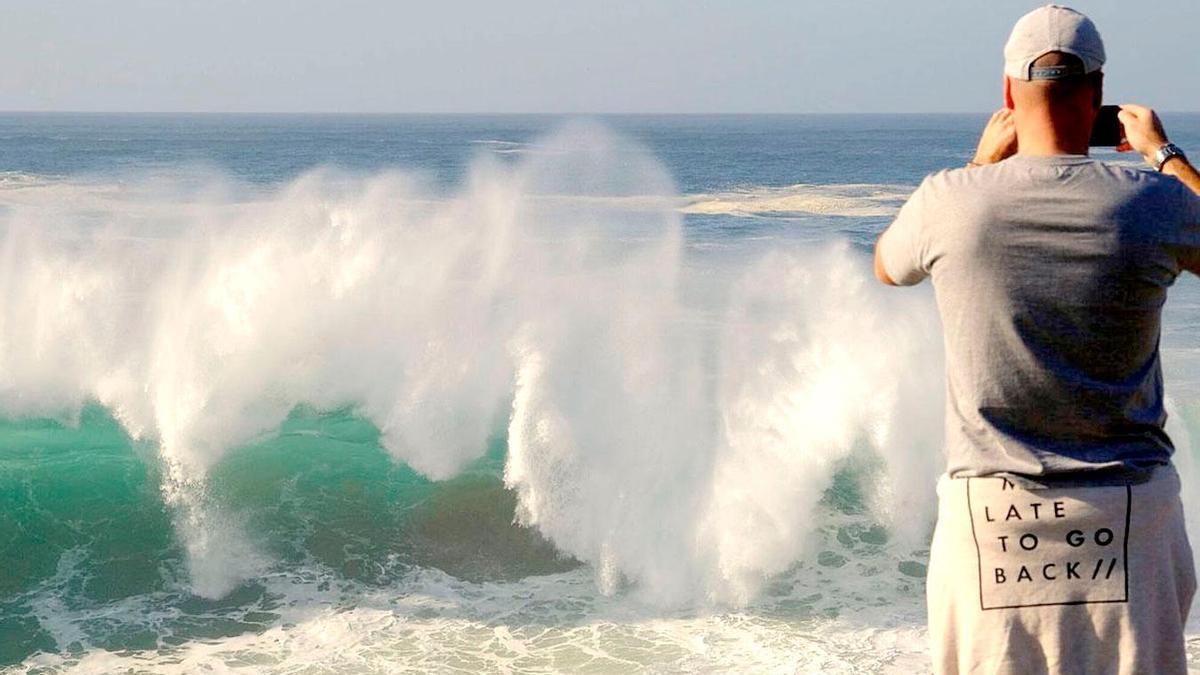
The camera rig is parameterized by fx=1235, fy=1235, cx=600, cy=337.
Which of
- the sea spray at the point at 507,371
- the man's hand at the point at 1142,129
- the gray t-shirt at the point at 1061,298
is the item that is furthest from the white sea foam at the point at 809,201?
the gray t-shirt at the point at 1061,298

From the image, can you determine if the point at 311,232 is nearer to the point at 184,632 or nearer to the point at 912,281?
the point at 184,632

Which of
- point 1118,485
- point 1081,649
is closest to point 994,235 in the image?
point 1118,485

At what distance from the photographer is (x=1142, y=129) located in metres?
2.10

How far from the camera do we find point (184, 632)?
7.89 metres

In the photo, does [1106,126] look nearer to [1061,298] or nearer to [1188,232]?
[1188,232]

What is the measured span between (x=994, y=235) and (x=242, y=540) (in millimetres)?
8255

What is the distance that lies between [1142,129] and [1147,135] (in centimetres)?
2

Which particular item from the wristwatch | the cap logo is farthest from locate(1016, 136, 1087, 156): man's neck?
the wristwatch

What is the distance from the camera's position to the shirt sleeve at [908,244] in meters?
1.98

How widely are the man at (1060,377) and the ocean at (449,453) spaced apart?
5.31 metres

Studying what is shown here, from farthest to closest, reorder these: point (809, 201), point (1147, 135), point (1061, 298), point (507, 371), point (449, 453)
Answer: point (809, 201) < point (507, 371) < point (449, 453) < point (1147, 135) < point (1061, 298)

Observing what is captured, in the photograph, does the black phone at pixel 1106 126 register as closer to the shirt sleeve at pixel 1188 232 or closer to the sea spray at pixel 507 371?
the shirt sleeve at pixel 1188 232

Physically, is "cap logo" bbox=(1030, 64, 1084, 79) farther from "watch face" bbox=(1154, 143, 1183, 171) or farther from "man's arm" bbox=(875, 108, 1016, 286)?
"watch face" bbox=(1154, 143, 1183, 171)

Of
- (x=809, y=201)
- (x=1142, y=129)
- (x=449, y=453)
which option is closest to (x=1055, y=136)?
(x=1142, y=129)
